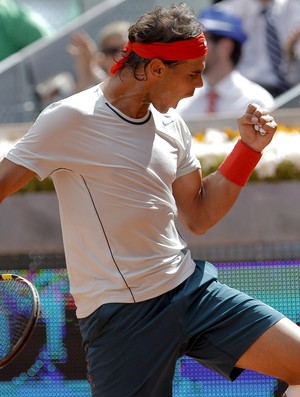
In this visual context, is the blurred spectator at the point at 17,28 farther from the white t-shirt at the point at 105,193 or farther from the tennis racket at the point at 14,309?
the white t-shirt at the point at 105,193

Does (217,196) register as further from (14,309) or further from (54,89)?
(54,89)

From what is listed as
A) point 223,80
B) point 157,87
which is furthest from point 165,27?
point 223,80

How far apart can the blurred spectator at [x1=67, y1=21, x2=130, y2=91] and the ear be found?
428 cm

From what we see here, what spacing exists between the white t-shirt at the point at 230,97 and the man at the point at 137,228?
3602mm

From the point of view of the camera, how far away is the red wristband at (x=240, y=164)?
3469 millimetres

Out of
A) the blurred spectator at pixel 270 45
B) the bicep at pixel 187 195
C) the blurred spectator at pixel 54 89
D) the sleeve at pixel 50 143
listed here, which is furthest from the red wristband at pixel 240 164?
the blurred spectator at pixel 54 89

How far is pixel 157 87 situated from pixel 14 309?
96 centimetres

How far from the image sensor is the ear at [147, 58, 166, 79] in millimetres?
3170

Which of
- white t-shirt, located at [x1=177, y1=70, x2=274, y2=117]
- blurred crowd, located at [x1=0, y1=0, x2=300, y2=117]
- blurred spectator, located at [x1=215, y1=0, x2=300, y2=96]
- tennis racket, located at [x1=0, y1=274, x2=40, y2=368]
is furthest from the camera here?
blurred spectator, located at [x1=215, y1=0, x2=300, y2=96]

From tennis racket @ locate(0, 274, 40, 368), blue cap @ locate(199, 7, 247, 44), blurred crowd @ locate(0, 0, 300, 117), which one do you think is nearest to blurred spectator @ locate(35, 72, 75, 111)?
blurred crowd @ locate(0, 0, 300, 117)

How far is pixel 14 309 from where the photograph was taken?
140 inches

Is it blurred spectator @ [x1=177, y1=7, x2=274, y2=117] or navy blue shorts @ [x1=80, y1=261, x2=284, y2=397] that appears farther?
blurred spectator @ [x1=177, y1=7, x2=274, y2=117]

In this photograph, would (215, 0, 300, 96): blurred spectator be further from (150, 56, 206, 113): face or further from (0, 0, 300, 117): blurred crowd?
(150, 56, 206, 113): face

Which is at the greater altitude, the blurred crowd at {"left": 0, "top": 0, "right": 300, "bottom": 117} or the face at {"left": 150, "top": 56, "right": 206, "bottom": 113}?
the face at {"left": 150, "top": 56, "right": 206, "bottom": 113}
